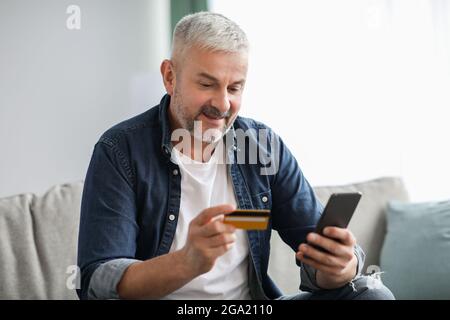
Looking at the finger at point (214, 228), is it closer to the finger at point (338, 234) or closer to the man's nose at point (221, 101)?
the finger at point (338, 234)

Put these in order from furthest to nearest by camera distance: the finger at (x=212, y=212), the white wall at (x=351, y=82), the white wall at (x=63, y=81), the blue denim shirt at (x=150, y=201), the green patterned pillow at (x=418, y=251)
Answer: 1. the white wall at (x=351, y=82)
2. the white wall at (x=63, y=81)
3. the green patterned pillow at (x=418, y=251)
4. the blue denim shirt at (x=150, y=201)
5. the finger at (x=212, y=212)

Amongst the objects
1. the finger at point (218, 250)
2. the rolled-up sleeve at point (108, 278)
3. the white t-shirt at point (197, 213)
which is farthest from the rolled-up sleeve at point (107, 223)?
the finger at point (218, 250)

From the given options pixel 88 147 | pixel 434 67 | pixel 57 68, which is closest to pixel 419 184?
pixel 434 67

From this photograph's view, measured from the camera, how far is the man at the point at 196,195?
133 centimetres

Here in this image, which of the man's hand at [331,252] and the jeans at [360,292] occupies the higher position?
the man's hand at [331,252]

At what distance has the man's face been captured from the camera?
4.91 ft

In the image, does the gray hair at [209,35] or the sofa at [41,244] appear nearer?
the gray hair at [209,35]

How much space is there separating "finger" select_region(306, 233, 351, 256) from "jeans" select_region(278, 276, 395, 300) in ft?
0.47

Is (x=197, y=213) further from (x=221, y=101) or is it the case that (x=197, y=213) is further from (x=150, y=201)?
(x=221, y=101)

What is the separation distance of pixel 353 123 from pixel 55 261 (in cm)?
131

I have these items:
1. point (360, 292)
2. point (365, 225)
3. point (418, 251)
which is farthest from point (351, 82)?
point (360, 292)

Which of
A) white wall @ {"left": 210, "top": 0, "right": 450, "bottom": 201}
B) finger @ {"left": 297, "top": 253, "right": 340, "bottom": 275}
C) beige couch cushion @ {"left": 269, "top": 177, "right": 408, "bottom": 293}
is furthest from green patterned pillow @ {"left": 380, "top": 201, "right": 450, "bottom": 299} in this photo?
finger @ {"left": 297, "top": 253, "right": 340, "bottom": 275}

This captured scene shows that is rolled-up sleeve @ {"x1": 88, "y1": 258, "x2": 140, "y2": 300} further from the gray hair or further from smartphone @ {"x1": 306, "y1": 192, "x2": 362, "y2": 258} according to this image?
the gray hair

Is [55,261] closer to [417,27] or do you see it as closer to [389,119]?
[389,119]
